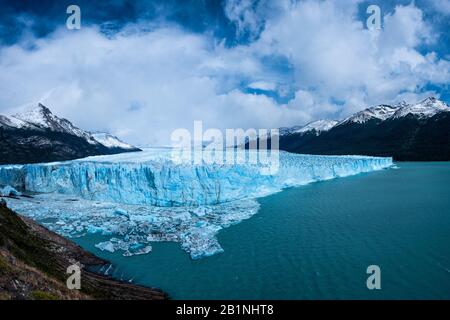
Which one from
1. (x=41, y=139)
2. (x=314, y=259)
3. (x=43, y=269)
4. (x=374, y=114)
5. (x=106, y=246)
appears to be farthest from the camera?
(x=374, y=114)

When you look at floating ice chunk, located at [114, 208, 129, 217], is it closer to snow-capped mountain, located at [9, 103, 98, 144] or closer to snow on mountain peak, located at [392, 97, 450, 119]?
snow-capped mountain, located at [9, 103, 98, 144]

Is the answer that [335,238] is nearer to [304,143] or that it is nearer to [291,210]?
[291,210]

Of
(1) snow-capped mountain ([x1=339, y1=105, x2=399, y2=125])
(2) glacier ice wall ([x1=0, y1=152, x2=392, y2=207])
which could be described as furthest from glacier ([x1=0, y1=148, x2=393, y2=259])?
(1) snow-capped mountain ([x1=339, y1=105, x2=399, y2=125])

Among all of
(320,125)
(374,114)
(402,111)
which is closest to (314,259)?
(402,111)

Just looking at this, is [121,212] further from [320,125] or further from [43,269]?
[320,125]

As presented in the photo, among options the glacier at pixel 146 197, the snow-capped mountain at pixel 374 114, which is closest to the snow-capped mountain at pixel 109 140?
the glacier at pixel 146 197

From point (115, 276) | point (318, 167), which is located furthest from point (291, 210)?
point (318, 167)
